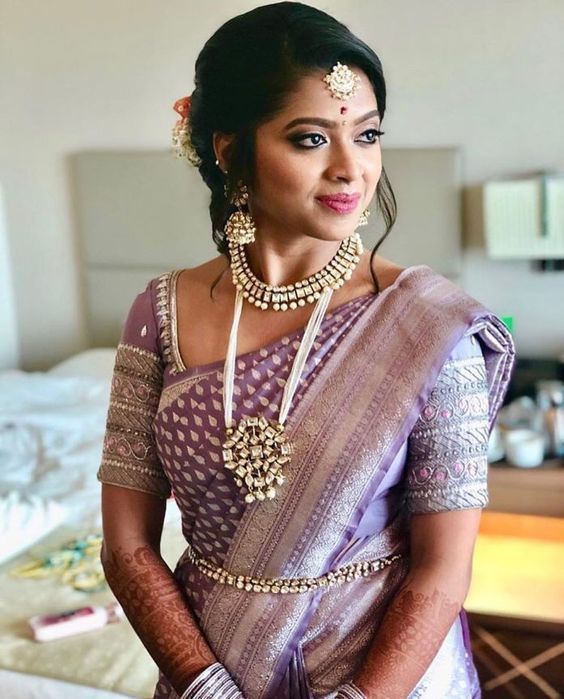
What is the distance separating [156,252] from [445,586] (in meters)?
2.49

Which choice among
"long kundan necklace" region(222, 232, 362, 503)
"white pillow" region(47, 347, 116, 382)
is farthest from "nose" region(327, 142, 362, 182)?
"white pillow" region(47, 347, 116, 382)

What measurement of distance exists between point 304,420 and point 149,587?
11.4 inches

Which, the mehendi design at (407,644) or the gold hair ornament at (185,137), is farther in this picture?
the gold hair ornament at (185,137)

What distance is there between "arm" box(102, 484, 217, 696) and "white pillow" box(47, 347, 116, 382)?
2.00 meters

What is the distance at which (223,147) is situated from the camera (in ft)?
3.39

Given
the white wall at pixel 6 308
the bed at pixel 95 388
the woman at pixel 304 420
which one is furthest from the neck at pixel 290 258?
the white wall at pixel 6 308

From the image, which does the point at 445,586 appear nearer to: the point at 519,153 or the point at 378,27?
the point at 519,153

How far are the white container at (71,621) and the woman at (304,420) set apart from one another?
2.07 ft

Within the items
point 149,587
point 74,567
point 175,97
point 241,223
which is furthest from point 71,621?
point 175,97

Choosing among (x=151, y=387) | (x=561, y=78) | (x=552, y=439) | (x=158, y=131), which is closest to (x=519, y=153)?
(x=561, y=78)

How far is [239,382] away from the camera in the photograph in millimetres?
982

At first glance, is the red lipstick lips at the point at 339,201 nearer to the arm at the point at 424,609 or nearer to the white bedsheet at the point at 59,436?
the arm at the point at 424,609

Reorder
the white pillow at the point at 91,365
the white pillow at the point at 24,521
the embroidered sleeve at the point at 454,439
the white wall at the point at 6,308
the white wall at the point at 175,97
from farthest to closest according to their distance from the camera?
1. the white wall at the point at 6,308
2. the white pillow at the point at 91,365
3. the white wall at the point at 175,97
4. the white pillow at the point at 24,521
5. the embroidered sleeve at the point at 454,439

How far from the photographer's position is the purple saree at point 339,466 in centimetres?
93
